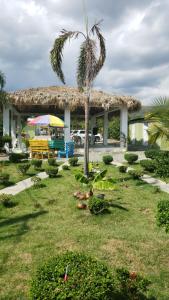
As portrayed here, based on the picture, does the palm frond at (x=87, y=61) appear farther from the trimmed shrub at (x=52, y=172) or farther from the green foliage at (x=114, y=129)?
the green foliage at (x=114, y=129)

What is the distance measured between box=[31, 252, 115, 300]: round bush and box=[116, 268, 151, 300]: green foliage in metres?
0.54

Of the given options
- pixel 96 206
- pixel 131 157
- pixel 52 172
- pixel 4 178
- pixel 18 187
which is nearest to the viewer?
pixel 96 206

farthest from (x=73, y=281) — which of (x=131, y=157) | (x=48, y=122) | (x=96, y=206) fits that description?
(x=48, y=122)

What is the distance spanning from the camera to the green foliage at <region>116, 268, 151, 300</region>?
3383mm

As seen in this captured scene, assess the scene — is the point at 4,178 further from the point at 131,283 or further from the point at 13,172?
the point at 131,283

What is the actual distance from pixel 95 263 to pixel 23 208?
4898mm

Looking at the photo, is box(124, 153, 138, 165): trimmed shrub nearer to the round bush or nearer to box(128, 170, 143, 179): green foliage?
box(128, 170, 143, 179): green foliage

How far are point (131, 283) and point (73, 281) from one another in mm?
944

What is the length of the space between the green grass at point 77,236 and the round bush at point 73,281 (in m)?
1.13

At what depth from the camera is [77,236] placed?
19.1ft

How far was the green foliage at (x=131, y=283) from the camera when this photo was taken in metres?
3.38

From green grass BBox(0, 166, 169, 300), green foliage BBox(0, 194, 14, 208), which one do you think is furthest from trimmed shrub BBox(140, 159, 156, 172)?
green foliage BBox(0, 194, 14, 208)

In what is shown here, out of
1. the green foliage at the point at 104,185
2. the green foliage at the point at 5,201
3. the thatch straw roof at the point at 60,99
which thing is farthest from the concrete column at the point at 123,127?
the green foliage at the point at 5,201

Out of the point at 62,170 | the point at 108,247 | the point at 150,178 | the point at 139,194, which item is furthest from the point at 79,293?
the point at 62,170
